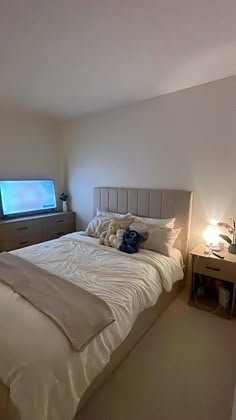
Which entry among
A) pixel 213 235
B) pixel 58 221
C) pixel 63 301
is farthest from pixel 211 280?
pixel 58 221

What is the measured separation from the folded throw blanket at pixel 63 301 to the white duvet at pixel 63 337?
0.04 metres

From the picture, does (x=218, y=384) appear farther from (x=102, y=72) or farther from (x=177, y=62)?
(x=102, y=72)

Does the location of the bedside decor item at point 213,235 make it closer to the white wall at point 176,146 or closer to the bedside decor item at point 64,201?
the white wall at point 176,146

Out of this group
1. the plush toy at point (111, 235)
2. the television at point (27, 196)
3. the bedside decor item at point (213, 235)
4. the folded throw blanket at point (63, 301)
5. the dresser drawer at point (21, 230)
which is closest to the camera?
the folded throw blanket at point (63, 301)

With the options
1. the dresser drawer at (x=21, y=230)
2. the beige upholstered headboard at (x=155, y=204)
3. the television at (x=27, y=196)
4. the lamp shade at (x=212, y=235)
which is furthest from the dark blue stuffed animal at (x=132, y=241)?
the television at (x=27, y=196)

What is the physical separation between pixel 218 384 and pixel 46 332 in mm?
1295

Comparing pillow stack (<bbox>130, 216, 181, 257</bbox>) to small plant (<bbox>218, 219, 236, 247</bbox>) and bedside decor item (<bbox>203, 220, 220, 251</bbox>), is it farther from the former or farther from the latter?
small plant (<bbox>218, 219, 236, 247</bbox>)

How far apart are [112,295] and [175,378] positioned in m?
0.76

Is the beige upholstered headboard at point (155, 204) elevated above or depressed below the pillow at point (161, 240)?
above

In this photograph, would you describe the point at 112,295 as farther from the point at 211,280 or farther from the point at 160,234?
the point at 211,280

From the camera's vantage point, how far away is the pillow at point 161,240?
2399mm

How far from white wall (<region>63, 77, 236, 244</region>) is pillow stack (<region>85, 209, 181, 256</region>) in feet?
1.28

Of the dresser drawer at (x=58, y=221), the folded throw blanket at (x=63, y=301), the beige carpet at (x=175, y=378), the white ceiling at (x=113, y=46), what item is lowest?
the beige carpet at (x=175, y=378)

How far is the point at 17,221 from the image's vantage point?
315 cm
